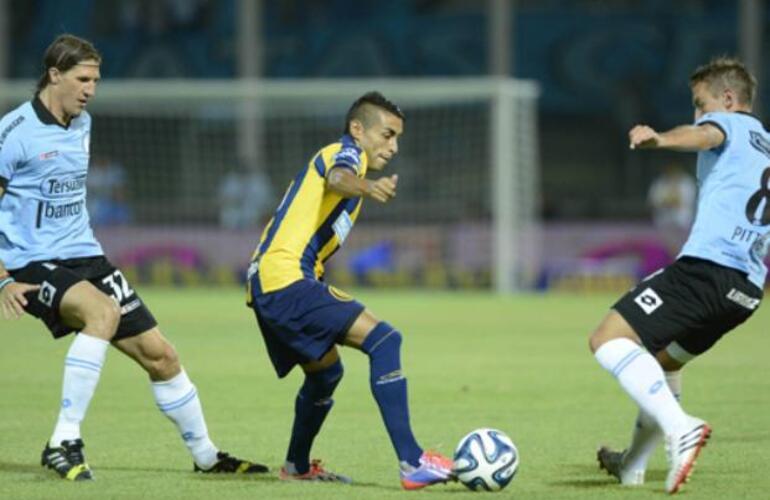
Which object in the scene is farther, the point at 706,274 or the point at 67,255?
the point at 67,255

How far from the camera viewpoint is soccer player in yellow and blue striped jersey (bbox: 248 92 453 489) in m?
7.36

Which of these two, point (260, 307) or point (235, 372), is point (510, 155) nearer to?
point (235, 372)

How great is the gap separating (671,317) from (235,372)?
6.27m

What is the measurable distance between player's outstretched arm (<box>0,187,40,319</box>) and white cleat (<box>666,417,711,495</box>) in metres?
3.14

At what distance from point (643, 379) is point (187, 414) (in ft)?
7.66

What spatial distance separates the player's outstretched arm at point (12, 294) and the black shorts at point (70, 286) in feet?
0.14

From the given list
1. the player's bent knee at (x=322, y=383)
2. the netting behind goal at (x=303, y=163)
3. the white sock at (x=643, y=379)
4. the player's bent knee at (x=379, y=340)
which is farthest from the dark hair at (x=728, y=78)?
the netting behind goal at (x=303, y=163)

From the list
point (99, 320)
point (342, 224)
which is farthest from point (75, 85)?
point (342, 224)

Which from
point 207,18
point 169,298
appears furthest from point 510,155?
point 207,18

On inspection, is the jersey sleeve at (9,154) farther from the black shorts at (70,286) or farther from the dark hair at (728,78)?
the dark hair at (728,78)

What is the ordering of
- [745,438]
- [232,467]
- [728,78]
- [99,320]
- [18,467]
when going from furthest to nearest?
[745,438] → [18,467] → [232,467] → [99,320] → [728,78]

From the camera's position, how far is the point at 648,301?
7289mm

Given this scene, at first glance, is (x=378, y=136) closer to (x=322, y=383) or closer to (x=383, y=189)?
(x=383, y=189)

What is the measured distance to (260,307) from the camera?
761cm
